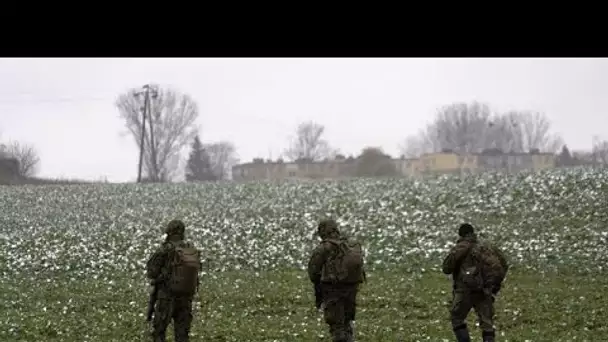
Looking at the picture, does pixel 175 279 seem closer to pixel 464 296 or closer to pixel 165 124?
pixel 464 296

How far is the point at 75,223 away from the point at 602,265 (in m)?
19.4

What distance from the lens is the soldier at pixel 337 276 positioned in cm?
1007

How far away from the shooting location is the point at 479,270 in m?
10.5

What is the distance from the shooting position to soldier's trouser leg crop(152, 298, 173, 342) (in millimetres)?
10383

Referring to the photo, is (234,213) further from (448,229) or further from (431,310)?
(431,310)

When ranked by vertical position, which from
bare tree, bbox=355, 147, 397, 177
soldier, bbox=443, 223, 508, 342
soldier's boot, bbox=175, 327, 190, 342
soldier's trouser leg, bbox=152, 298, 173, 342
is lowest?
soldier's boot, bbox=175, 327, 190, 342

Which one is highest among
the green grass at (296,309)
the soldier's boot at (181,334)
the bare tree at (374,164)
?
the bare tree at (374,164)

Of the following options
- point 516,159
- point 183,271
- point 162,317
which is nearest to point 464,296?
point 183,271

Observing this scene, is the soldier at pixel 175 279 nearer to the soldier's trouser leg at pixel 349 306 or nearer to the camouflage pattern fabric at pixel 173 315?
the camouflage pattern fabric at pixel 173 315

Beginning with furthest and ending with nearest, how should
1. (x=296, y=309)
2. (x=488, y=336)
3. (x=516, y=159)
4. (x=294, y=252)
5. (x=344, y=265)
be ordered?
(x=516, y=159)
(x=294, y=252)
(x=296, y=309)
(x=488, y=336)
(x=344, y=265)

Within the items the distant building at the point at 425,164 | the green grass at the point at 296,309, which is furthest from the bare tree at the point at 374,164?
the green grass at the point at 296,309

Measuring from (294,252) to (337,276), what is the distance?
499 inches

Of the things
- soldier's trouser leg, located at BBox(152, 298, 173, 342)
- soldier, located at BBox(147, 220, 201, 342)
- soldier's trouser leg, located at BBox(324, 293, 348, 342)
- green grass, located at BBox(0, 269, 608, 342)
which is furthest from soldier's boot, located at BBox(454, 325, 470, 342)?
soldier's trouser leg, located at BBox(152, 298, 173, 342)

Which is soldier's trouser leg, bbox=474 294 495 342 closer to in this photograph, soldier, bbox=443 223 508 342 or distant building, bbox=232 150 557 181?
soldier, bbox=443 223 508 342
